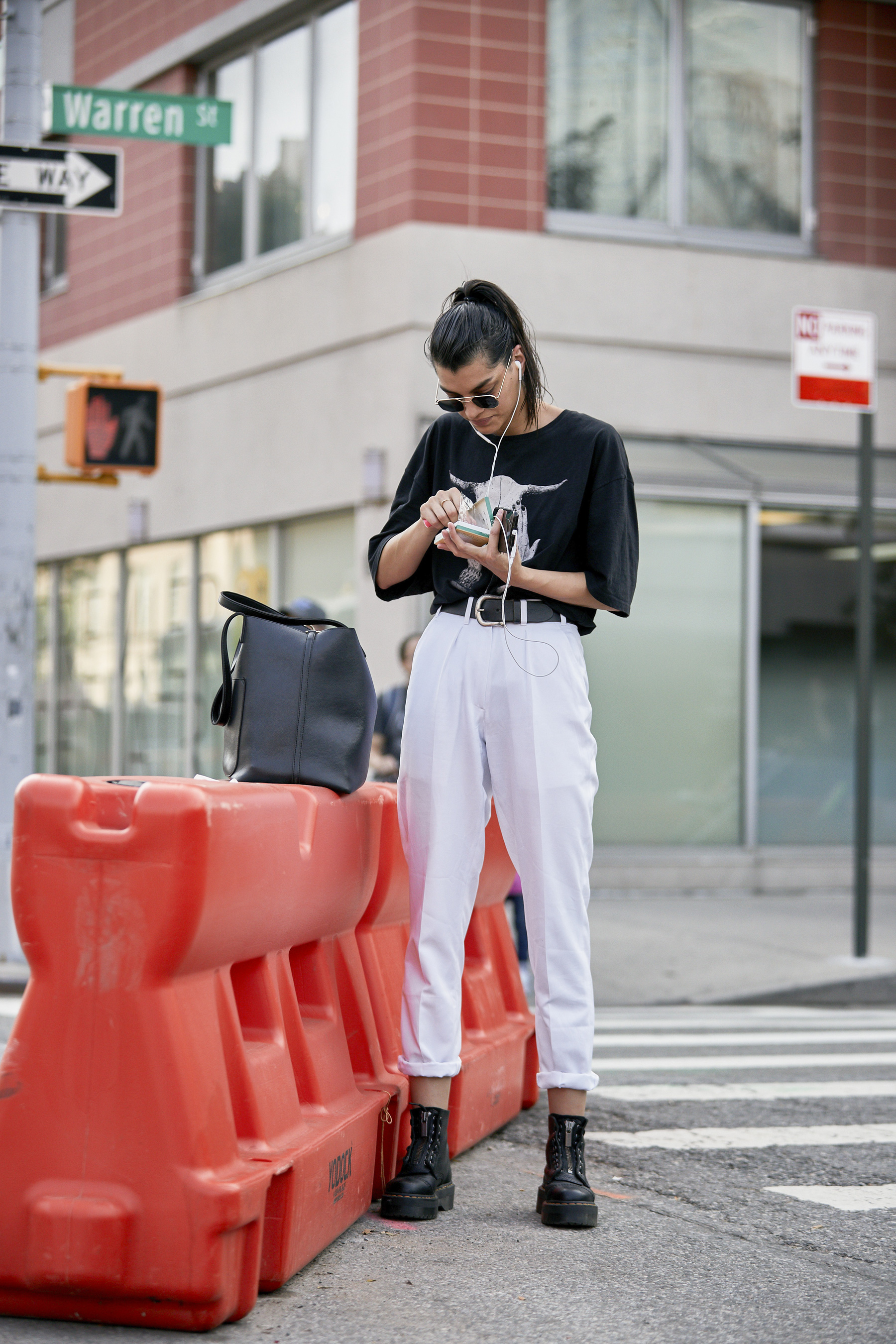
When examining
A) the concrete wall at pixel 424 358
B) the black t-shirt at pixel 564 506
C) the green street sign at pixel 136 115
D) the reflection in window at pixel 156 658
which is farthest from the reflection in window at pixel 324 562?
the black t-shirt at pixel 564 506

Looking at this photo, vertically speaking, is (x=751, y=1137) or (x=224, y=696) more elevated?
(x=224, y=696)

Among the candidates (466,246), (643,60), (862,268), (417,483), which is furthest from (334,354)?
(417,483)

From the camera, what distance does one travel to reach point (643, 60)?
43.2 feet

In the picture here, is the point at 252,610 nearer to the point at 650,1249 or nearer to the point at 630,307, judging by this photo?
the point at 650,1249

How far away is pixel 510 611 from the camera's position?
391 cm

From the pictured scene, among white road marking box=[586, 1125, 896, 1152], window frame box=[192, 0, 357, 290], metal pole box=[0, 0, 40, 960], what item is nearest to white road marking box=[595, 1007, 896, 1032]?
white road marking box=[586, 1125, 896, 1152]

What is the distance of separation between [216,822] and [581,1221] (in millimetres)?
1369

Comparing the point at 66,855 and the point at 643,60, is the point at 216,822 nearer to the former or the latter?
the point at 66,855

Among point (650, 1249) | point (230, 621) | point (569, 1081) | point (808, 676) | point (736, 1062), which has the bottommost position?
point (736, 1062)

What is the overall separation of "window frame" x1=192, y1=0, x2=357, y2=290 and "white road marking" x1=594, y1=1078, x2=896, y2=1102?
8766 millimetres

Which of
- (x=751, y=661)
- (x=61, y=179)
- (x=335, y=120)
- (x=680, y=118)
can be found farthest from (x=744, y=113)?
(x=61, y=179)

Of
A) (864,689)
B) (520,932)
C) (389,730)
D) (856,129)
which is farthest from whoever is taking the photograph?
(856,129)

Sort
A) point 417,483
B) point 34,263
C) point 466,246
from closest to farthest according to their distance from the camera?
point 417,483 → point 34,263 → point 466,246

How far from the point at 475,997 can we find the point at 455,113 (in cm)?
918
